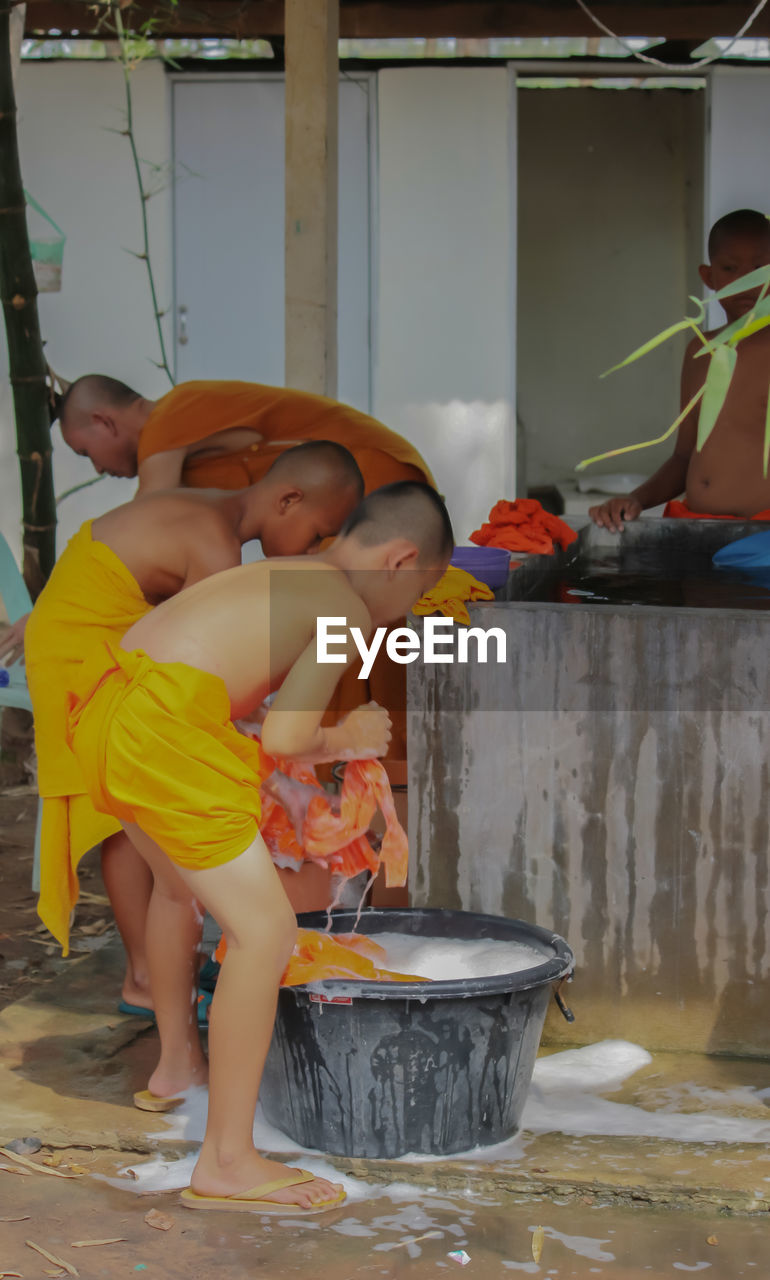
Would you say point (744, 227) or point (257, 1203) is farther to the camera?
point (744, 227)

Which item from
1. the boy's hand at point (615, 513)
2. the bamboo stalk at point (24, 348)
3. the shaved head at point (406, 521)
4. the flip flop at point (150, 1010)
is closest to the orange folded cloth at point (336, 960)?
the flip flop at point (150, 1010)

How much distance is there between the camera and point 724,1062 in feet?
10.2

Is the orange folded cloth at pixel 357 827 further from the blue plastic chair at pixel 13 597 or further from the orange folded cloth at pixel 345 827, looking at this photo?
the blue plastic chair at pixel 13 597

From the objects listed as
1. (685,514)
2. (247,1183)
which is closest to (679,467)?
(685,514)

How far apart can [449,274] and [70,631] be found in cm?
501

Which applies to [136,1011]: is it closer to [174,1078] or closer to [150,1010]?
[150,1010]

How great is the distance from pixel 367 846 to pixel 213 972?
0.78 m

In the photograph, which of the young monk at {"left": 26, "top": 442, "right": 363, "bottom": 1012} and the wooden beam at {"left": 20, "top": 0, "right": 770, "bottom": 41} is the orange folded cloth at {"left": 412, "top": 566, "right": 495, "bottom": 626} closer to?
the young monk at {"left": 26, "top": 442, "right": 363, "bottom": 1012}

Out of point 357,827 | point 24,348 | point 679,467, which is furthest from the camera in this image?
point 679,467

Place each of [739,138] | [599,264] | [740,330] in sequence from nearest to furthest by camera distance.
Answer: [740,330] < [739,138] < [599,264]

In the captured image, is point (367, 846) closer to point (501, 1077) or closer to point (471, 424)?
point (501, 1077)

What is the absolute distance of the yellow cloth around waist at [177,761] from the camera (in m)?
2.47

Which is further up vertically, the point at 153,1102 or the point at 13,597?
the point at 13,597

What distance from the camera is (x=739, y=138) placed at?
7621 mm
